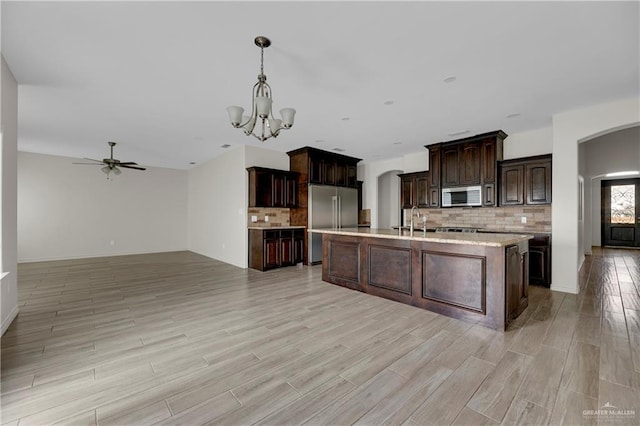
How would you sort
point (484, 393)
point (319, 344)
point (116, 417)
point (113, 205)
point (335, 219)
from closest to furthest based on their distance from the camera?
point (116, 417) → point (484, 393) → point (319, 344) → point (335, 219) → point (113, 205)

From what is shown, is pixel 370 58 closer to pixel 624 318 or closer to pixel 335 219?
pixel 624 318

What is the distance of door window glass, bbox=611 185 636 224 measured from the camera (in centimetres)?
880

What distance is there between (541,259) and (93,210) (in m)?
10.5

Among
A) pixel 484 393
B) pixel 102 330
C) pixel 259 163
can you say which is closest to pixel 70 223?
pixel 259 163

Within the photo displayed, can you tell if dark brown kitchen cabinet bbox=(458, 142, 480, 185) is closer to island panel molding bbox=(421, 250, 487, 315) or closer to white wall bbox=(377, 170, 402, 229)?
island panel molding bbox=(421, 250, 487, 315)

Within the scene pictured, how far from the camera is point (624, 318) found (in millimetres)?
3078

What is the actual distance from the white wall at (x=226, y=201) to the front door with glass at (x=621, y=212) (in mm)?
10685

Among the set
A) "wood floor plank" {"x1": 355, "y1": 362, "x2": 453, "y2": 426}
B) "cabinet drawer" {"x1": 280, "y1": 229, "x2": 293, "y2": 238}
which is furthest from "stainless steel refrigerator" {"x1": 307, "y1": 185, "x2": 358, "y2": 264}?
"wood floor plank" {"x1": 355, "y1": 362, "x2": 453, "y2": 426}

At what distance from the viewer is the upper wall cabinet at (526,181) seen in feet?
15.1

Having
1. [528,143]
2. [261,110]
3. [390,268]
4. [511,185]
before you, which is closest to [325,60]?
[261,110]

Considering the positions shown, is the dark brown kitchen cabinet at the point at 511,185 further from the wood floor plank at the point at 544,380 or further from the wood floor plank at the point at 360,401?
the wood floor plank at the point at 360,401

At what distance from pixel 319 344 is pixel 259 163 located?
186 inches

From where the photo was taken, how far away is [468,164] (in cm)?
548

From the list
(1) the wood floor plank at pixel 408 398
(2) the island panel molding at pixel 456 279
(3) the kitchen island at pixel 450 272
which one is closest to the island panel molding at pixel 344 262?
(3) the kitchen island at pixel 450 272
